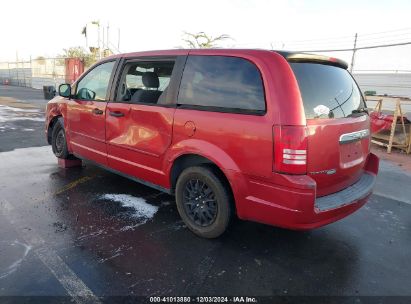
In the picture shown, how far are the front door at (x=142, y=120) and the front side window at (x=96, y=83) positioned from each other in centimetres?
32

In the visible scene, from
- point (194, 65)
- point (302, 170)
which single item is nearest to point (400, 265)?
point (302, 170)

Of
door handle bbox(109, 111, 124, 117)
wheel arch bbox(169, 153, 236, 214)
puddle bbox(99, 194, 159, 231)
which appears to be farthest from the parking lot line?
door handle bbox(109, 111, 124, 117)

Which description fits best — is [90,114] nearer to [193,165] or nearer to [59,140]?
[59,140]

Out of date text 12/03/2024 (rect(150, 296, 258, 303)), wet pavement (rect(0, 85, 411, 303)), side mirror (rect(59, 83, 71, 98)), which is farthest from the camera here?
side mirror (rect(59, 83, 71, 98))

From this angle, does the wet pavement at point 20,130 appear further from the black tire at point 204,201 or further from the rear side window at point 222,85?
the rear side window at point 222,85

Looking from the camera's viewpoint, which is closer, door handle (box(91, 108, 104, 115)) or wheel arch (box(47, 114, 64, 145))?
door handle (box(91, 108, 104, 115))

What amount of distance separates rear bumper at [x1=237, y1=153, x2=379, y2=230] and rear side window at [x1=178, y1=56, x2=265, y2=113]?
2.22ft

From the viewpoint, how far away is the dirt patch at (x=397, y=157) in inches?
292

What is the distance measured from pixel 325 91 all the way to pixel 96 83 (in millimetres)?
3179

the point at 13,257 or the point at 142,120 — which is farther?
the point at 142,120

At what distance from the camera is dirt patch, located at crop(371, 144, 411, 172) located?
7.42 m

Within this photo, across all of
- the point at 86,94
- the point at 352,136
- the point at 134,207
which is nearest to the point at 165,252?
the point at 134,207

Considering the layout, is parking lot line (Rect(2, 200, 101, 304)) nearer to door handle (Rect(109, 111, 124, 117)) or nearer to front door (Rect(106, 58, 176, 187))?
front door (Rect(106, 58, 176, 187))

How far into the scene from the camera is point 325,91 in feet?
10.6
